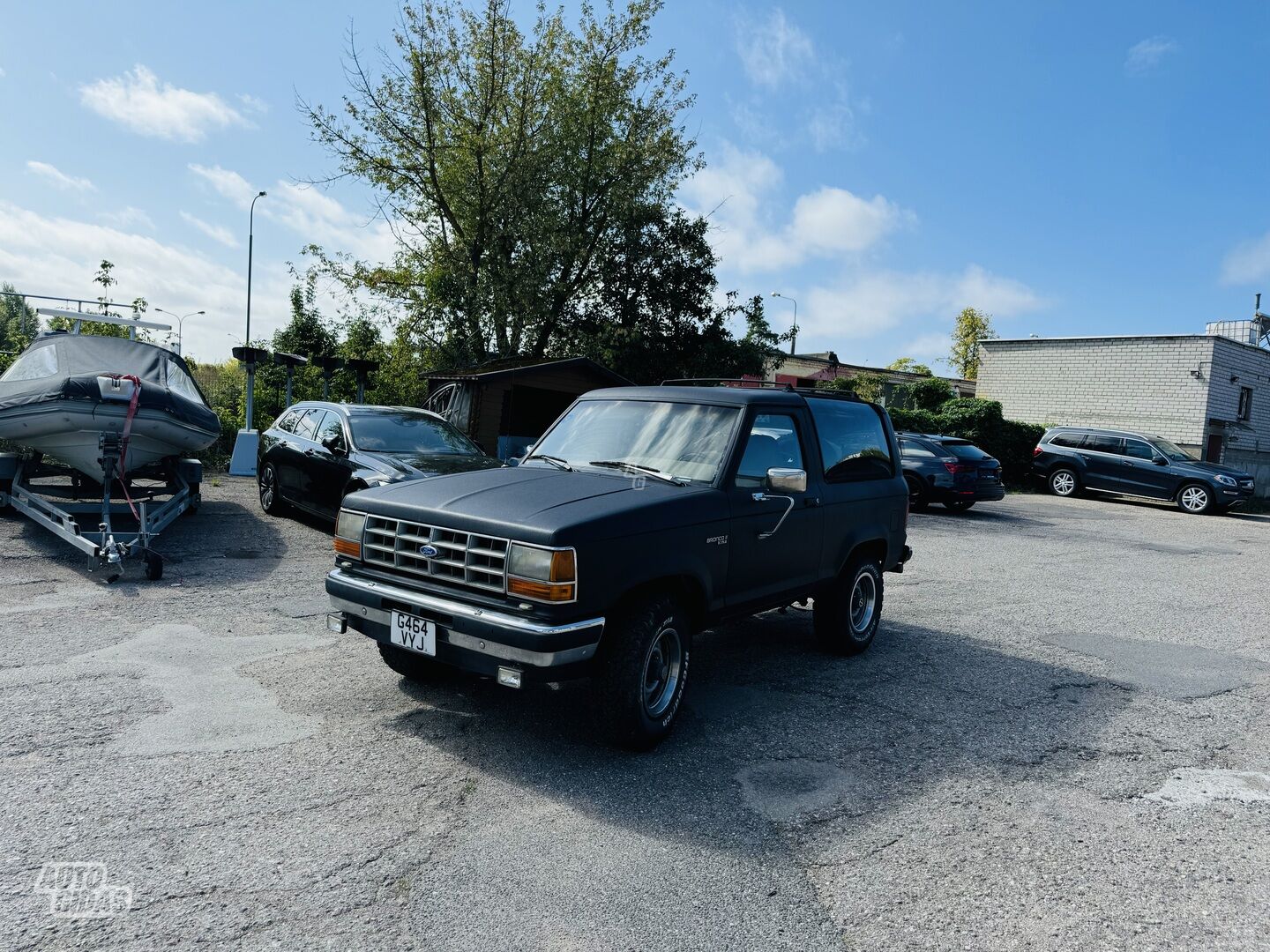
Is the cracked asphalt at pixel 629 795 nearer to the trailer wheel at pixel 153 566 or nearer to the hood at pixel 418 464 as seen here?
the trailer wheel at pixel 153 566

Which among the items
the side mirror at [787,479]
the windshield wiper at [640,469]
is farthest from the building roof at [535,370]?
the side mirror at [787,479]

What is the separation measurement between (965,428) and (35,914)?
2562 centimetres

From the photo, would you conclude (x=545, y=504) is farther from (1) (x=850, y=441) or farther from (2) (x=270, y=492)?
(2) (x=270, y=492)

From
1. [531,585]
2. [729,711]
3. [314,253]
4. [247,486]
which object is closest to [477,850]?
[531,585]

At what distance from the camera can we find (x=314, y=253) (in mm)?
26266

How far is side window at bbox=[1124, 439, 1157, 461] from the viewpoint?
71.7 ft

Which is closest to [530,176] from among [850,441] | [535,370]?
[535,370]

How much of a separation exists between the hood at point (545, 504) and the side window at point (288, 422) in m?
7.40

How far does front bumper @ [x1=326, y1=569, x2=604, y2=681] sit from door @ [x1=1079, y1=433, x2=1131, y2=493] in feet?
73.7

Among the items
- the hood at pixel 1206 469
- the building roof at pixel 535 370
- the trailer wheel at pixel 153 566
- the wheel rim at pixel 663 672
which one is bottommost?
the trailer wheel at pixel 153 566

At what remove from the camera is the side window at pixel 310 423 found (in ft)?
35.2

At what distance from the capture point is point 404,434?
33.5 feet

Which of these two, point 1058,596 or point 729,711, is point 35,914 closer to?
point 729,711

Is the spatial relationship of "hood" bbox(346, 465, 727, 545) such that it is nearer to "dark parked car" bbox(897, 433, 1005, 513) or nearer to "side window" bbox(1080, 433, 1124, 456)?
"dark parked car" bbox(897, 433, 1005, 513)
